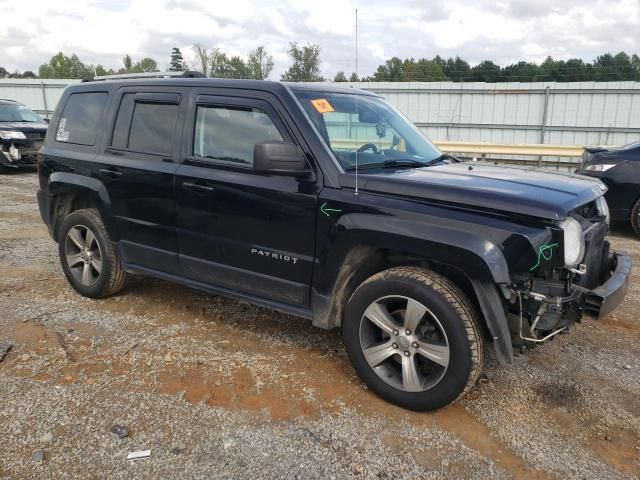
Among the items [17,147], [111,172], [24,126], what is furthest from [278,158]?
[24,126]

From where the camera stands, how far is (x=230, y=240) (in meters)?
3.61

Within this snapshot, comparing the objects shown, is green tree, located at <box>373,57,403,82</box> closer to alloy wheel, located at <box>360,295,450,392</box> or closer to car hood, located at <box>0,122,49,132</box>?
car hood, located at <box>0,122,49,132</box>

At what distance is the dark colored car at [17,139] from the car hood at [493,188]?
11.4 meters

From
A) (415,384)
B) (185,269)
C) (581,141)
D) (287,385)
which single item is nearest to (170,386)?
(287,385)

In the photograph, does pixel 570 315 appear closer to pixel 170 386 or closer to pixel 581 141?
pixel 170 386

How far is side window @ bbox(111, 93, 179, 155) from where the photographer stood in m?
3.88

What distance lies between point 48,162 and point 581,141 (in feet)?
47.4

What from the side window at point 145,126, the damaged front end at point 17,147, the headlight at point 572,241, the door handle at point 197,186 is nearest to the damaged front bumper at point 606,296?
the headlight at point 572,241

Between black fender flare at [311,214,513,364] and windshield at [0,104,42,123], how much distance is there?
1294 centimetres

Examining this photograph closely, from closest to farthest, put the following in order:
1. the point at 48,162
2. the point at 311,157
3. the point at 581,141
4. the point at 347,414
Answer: the point at 347,414 < the point at 311,157 < the point at 48,162 < the point at 581,141

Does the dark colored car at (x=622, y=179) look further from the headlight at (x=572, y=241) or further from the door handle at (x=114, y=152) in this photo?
the door handle at (x=114, y=152)

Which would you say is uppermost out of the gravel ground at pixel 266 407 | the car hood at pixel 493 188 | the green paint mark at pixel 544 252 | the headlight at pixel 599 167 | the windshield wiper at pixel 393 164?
the windshield wiper at pixel 393 164

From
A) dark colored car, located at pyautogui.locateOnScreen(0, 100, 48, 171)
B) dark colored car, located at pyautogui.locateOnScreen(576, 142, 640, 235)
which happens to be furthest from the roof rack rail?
dark colored car, located at pyautogui.locateOnScreen(0, 100, 48, 171)

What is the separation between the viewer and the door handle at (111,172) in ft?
13.6
